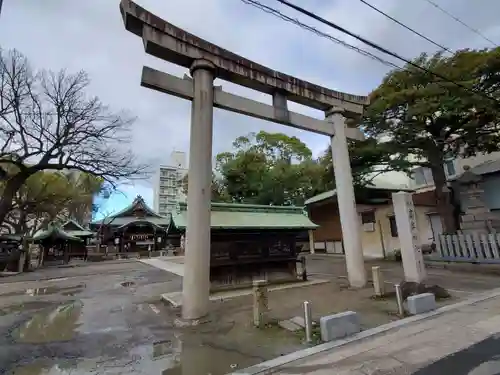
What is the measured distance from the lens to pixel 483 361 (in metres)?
3.92

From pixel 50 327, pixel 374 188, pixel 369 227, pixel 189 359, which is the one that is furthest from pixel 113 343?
pixel 369 227

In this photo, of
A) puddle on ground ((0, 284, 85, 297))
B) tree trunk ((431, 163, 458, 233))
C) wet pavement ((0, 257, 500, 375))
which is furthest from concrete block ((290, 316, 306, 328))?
tree trunk ((431, 163, 458, 233))

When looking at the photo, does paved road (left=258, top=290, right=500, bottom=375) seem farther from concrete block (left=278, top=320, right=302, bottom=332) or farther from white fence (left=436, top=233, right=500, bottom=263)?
white fence (left=436, top=233, right=500, bottom=263)

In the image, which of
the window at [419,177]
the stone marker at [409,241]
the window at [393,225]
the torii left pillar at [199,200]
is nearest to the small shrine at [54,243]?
the torii left pillar at [199,200]

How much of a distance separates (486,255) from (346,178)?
269 inches

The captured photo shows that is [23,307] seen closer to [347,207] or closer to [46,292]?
[46,292]

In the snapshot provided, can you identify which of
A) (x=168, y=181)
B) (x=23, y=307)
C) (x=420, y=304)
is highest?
(x=168, y=181)

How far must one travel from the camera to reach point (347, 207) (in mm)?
10094

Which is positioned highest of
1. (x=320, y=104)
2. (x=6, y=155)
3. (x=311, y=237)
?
(x=6, y=155)

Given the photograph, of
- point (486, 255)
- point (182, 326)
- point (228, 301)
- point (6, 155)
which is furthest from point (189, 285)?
point (6, 155)

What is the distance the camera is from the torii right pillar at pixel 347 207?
9.67m

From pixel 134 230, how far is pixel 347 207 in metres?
35.1

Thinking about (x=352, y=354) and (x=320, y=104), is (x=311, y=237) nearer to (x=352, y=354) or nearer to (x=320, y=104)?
(x=320, y=104)

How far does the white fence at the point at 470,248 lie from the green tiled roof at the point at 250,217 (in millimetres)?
6740
